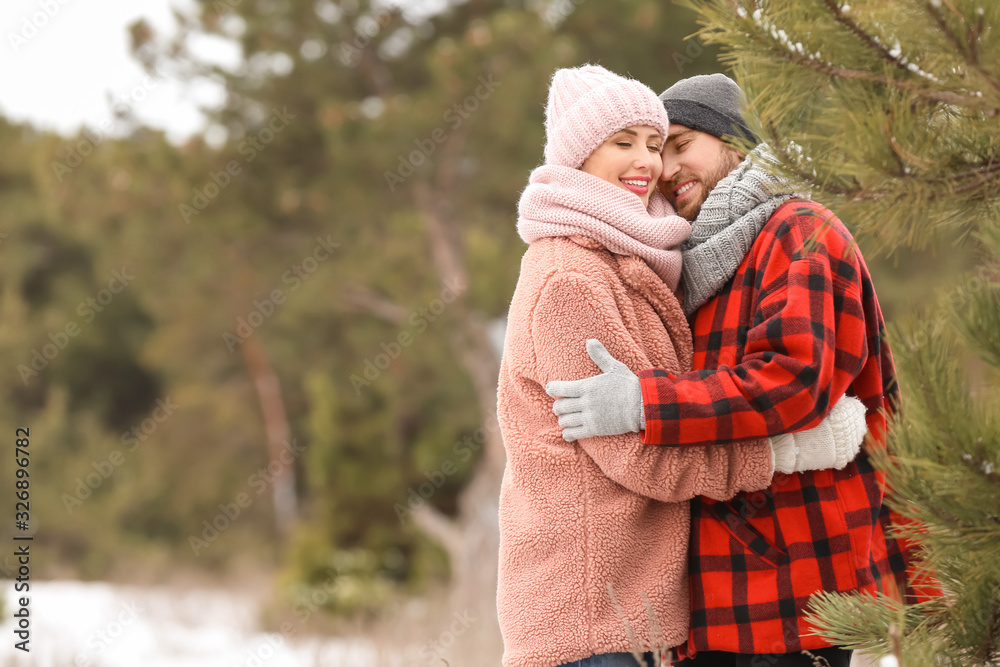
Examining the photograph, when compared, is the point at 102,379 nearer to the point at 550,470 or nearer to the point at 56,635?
the point at 56,635

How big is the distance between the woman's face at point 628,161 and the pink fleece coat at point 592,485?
0.18 m

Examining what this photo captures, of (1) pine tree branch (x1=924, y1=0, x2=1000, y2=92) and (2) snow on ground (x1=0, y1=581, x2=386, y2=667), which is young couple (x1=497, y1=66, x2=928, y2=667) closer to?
(1) pine tree branch (x1=924, y1=0, x2=1000, y2=92)

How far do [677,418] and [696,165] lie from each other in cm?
69

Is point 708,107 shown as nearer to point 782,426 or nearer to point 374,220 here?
point 782,426

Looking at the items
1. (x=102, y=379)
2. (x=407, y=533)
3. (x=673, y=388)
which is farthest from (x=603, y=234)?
(x=102, y=379)

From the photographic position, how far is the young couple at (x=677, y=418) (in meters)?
1.73

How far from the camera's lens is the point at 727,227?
1896mm

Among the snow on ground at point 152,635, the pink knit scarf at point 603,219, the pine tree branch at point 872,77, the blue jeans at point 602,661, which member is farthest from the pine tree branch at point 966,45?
the snow on ground at point 152,635

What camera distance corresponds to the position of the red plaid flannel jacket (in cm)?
170

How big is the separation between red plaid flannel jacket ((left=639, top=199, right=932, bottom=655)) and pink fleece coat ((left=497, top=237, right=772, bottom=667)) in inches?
2.7

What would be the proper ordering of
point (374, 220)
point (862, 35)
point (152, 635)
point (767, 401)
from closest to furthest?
point (862, 35) → point (767, 401) → point (152, 635) → point (374, 220)

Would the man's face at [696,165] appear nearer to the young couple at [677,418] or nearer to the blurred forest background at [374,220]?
the young couple at [677,418]

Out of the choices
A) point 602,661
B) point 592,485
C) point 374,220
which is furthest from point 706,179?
point 374,220

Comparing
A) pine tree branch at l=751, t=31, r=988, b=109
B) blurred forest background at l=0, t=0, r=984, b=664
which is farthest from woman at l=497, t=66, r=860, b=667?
blurred forest background at l=0, t=0, r=984, b=664
